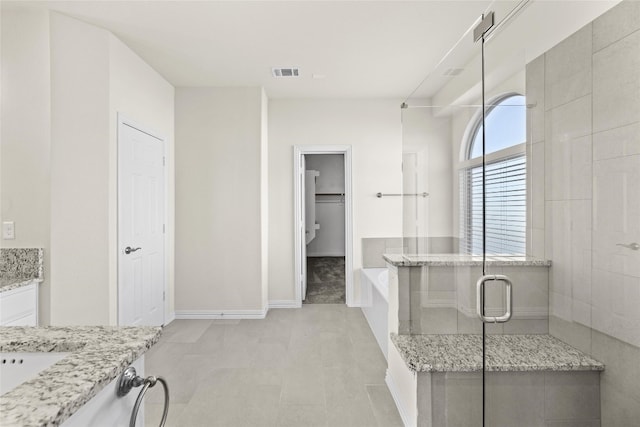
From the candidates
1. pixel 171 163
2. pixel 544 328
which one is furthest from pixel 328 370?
pixel 171 163

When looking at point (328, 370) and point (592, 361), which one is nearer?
point (592, 361)

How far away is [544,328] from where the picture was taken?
51.3 inches

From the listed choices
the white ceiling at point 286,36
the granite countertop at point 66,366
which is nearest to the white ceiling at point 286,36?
the white ceiling at point 286,36

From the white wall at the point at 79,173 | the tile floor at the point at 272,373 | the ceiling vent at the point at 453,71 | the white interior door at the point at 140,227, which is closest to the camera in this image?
the ceiling vent at the point at 453,71

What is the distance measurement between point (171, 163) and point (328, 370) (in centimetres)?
289

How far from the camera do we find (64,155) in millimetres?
2676

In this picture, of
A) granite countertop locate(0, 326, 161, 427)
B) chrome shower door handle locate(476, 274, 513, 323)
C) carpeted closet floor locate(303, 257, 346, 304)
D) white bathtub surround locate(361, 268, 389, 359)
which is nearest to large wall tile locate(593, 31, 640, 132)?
chrome shower door handle locate(476, 274, 513, 323)

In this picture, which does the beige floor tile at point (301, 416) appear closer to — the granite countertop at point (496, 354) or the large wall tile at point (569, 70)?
the granite countertop at point (496, 354)

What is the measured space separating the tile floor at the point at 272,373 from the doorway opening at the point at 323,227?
0.84 m

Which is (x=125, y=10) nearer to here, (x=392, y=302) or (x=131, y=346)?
(x=131, y=346)

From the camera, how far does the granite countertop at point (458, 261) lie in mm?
1312

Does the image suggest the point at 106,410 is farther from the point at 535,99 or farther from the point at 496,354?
the point at 535,99

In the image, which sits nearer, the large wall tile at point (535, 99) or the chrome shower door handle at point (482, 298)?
the large wall tile at point (535, 99)

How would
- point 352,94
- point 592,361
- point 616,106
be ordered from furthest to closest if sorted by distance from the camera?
point 352,94 < point 592,361 < point 616,106
